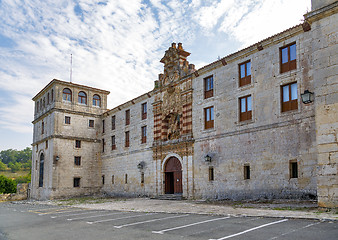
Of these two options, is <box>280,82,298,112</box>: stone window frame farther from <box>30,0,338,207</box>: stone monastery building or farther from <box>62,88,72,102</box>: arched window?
<box>62,88,72,102</box>: arched window

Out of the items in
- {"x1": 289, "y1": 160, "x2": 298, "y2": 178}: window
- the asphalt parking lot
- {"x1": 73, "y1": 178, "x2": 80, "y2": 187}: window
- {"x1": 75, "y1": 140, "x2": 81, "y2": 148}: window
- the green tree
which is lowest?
the green tree

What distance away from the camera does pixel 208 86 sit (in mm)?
21438

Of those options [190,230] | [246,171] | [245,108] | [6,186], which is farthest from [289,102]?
[6,186]

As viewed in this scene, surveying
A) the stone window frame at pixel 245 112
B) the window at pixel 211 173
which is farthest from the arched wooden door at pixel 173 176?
the stone window frame at pixel 245 112

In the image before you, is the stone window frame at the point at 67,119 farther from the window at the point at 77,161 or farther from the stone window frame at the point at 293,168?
the stone window frame at the point at 293,168

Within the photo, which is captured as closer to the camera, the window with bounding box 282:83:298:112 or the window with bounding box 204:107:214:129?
the window with bounding box 282:83:298:112

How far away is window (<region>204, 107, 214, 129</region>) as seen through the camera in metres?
20.9

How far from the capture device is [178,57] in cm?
2398

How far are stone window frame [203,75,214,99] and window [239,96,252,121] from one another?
258 centimetres

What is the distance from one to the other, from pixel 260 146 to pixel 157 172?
994 centimetres

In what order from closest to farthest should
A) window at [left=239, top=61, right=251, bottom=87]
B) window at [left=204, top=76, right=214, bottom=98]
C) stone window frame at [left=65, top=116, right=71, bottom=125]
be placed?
window at [left=239, top=61, right=251, bottom=87] → window at [left=204, top=76, right=214, bottom=98] → stone window frame at [left=65, top=116, right=71, bottom=125]

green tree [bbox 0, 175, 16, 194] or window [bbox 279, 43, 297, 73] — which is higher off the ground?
window [bbox 279, 43, 297, 73]

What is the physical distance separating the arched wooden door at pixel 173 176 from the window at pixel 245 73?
299 inches

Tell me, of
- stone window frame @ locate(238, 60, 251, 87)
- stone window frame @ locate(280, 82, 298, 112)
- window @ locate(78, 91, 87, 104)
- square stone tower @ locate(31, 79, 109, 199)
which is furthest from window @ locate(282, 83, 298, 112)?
window @ locate(78, 91, 87, 104)
